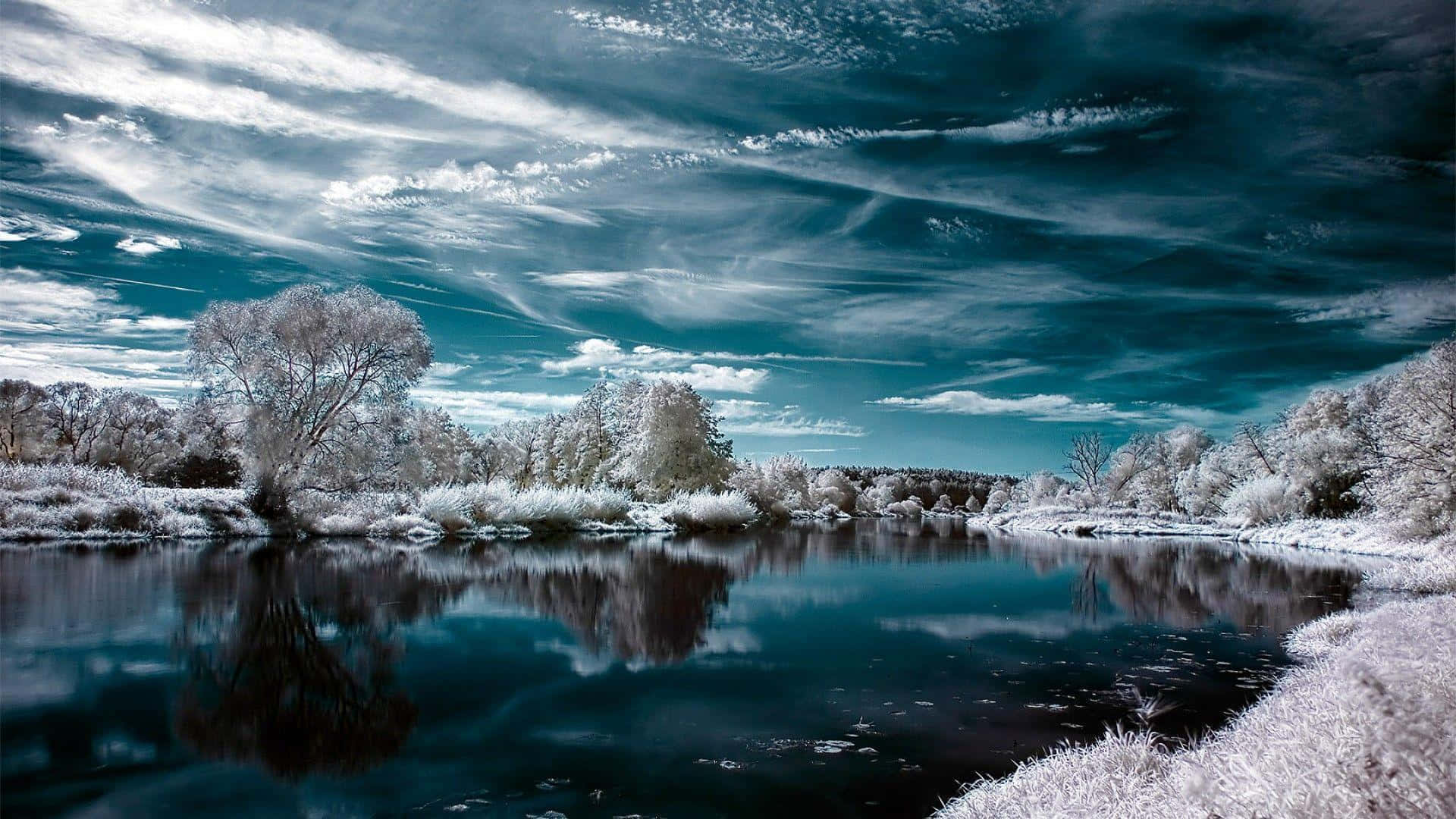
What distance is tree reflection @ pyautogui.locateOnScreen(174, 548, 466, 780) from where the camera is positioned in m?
5.95

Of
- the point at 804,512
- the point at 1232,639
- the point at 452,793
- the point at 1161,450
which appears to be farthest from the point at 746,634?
the point at 1161,450

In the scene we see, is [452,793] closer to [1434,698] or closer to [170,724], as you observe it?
[170,724]

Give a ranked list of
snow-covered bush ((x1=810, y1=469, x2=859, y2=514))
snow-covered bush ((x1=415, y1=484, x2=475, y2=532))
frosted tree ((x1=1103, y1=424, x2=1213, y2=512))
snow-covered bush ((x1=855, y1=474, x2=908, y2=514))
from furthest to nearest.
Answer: snow-covered bush ((x1=855, y1=474, x2=908, y2=514)) < snow-covered bush ((x1=810, y1=469, x2=859, y2=514)) < frosted tree ((x1=1103, y1=424, x2=1213, y2=512)) < snow-covered bush ((x1=415, y1=484, x2=475, y2=532))

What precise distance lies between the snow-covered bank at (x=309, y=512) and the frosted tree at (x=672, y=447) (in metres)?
5.35

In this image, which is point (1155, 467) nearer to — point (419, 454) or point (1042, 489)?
point (1042, 489)

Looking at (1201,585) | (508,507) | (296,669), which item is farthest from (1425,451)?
(508,507)

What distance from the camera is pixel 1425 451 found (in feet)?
74.4

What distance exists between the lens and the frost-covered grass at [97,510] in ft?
61.4

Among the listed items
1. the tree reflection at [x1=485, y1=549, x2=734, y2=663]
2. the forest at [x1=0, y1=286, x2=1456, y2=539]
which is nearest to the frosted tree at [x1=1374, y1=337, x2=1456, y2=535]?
the forest at [x1=0, y1=286, x2=1456, y2=539]

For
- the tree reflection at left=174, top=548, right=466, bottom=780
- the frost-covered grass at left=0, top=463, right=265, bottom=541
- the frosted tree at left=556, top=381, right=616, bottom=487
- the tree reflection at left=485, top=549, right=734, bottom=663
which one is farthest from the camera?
the frosted tree at left=556, top=381, right=616, bottom=487

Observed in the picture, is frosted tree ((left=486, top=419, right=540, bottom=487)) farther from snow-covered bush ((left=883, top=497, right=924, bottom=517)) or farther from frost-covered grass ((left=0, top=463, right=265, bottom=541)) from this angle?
snow-covered bush ((left=883, top=497, right=924, bottom=517))

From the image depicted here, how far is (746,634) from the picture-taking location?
1141 centimetres

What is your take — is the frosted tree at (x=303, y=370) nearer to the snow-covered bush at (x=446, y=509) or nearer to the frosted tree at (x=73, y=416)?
the snow-covered bush at (x=446, y=509)

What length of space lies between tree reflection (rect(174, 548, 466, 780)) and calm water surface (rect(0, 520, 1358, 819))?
41 millimetres
